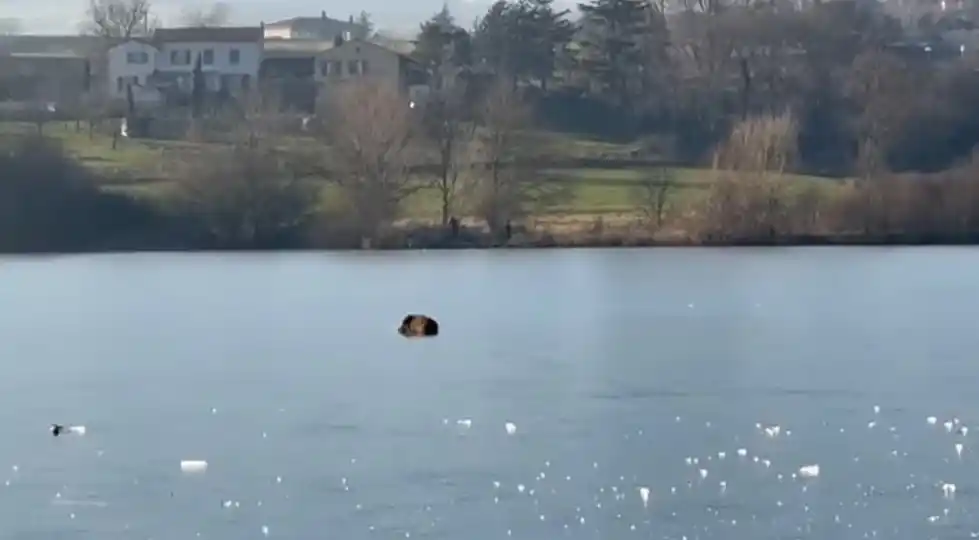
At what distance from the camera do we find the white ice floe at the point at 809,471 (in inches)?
798

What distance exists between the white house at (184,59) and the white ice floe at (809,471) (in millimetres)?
79141

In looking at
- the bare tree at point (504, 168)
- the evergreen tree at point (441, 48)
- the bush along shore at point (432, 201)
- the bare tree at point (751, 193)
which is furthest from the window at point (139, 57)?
the bare tree at point (751, 193)

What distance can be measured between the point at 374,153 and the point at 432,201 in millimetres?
2545

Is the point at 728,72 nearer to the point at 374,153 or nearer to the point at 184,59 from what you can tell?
the point at 374,153

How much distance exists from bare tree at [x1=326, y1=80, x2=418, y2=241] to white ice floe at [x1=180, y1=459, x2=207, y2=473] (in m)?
41.7

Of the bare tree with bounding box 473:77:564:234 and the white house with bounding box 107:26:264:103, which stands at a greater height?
the white house with bounding box 107:26:264:103

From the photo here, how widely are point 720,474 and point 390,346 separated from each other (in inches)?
545

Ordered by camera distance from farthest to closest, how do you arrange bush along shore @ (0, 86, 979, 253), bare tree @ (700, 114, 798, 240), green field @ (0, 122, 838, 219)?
green field @ (0, 122, 838, 219) → bush along shore @ (0, 86, 979, 253) → bare tree @ (700, 114, 798, 240)

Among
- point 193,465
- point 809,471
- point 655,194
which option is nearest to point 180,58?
point 655,194

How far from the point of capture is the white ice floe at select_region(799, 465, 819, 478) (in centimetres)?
2028

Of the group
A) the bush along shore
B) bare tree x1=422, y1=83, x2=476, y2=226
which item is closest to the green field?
the bush along shore

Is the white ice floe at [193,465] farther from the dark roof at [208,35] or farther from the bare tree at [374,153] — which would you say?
the dark roof at [208,35]

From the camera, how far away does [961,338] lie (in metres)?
32.5

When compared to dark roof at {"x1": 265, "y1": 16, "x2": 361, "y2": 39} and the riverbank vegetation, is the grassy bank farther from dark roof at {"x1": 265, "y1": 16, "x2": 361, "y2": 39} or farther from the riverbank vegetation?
dark roof at {"x1": 265, "y1": 16, "x2": 361, "y2": 39}
